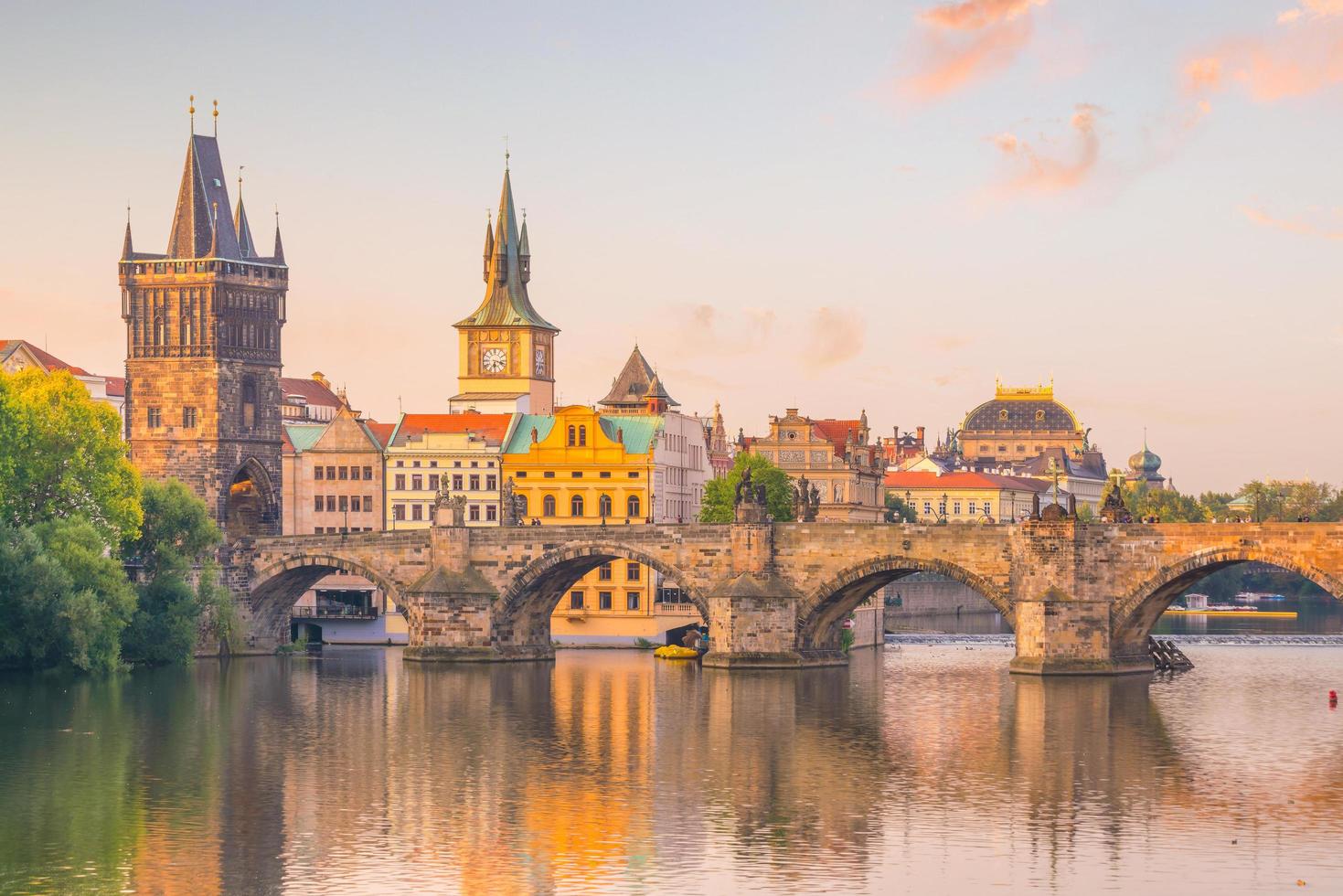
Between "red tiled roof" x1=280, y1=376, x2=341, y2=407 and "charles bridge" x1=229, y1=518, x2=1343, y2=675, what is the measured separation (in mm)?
75062

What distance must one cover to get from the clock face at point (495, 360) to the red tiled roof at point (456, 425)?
589 inches

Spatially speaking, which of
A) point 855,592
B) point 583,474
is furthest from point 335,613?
point 855,592

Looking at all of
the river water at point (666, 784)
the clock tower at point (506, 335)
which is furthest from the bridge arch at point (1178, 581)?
the clock tower at point (506, 335)

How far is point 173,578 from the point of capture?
332 ft

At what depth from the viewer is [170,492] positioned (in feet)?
345

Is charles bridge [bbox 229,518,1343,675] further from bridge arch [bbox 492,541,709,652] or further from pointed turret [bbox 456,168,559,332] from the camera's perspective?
pointed turret [bbox 456,168,559,332]

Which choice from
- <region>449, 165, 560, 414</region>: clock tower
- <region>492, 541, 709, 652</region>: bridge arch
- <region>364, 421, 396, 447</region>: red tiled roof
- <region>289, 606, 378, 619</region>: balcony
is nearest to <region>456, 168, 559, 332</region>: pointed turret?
<region>449, 165, 560, 414</region>: clock tower

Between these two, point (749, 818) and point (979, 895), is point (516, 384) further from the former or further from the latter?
point (979, 895)

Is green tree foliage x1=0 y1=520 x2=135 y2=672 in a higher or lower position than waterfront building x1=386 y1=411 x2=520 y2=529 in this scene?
lower

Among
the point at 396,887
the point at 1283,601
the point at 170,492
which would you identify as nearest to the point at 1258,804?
the point at 396,887

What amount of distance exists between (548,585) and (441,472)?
24.5m

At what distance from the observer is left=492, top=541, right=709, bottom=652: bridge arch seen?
334ft

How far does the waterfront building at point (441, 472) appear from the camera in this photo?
422ft

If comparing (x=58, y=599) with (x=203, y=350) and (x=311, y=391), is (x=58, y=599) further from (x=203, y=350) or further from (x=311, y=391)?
(x=311, y=391)
